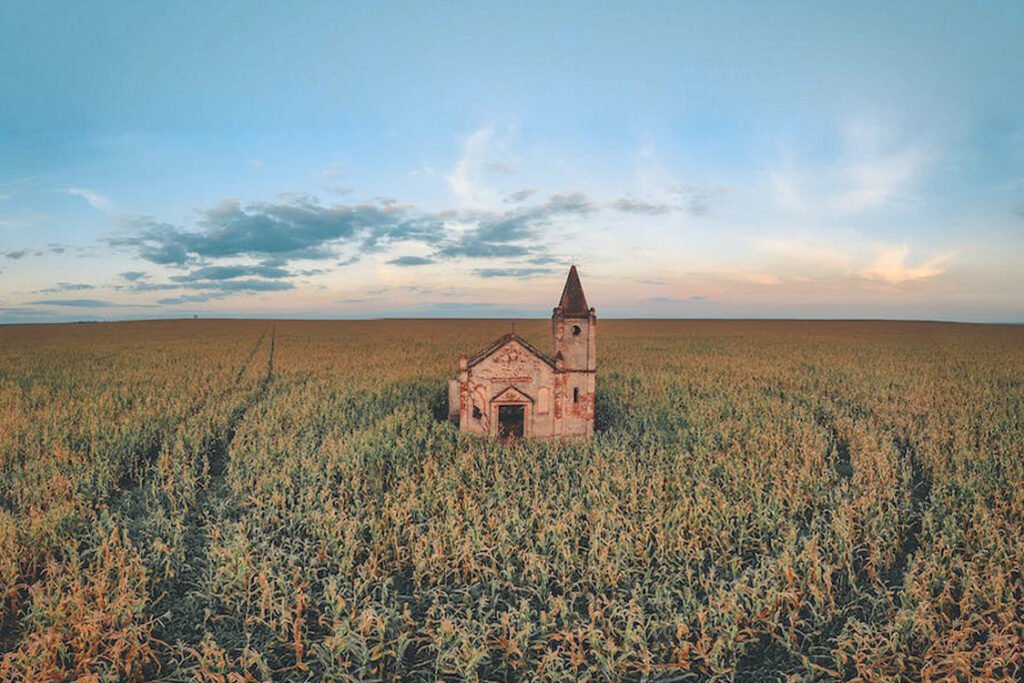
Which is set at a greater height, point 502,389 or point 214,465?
point 502,389

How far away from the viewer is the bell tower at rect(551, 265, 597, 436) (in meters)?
17.1

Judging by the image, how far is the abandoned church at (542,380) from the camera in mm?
17000

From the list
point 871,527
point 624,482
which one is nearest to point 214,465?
point 624,482

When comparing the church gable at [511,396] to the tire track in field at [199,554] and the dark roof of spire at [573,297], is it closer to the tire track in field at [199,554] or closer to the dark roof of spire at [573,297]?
the dark roof of spire at [573,297]

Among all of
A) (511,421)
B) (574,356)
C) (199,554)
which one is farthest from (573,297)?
(199,554)

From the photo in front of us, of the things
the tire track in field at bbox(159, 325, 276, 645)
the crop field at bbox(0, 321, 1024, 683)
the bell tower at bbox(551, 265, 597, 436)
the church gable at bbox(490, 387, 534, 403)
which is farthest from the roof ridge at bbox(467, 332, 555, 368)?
the tire track in field at bbox(159, 325, 276, 645)

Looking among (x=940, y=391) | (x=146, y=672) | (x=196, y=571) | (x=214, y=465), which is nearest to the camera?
(x=146, y=672)

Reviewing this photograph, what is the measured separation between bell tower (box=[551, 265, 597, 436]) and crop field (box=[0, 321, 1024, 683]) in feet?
3.30

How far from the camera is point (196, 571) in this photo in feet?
32.1

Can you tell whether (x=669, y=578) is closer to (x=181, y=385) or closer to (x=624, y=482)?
(x=624, y=482)

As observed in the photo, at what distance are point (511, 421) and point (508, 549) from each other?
26.4ft

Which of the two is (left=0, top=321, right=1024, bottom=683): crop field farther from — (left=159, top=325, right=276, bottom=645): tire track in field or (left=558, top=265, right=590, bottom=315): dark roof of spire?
(left=558, top=265, right=590, bottom=315): dark roof of spire

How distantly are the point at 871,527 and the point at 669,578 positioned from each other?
17.4ft

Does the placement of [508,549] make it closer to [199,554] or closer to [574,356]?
[199,554]
